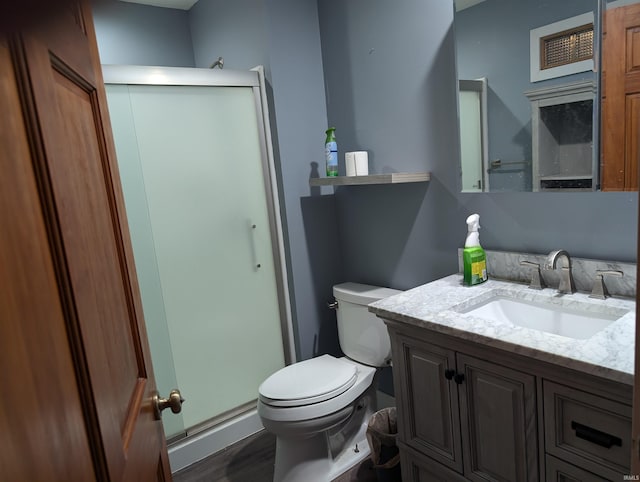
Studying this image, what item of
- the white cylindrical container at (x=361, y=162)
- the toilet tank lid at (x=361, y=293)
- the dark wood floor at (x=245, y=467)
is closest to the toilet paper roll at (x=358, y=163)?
the white cylindrical container at (x=361, y=162)

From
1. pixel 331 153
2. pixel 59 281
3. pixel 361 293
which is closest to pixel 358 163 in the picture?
pixel 331 153

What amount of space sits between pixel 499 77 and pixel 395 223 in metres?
0.81

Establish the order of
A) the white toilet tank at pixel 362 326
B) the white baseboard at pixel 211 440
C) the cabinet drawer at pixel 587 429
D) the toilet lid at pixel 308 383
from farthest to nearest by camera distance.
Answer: the white baseboard at pixel 211 440 → the white toilet tank at pixel 362 326 → the toilet lid at pixel 308 383 → the cabinet drawer at pixel 587 429

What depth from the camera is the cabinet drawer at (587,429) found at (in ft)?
3.20

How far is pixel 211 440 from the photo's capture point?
2.28 meters

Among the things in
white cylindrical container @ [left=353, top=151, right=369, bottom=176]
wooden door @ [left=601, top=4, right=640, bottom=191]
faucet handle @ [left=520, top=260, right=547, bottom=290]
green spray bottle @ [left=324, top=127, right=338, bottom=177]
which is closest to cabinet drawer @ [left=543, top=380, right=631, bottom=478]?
faucet handle @ [left=520, top=260, right=547, bottom=290]

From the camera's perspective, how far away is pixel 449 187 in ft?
6.06

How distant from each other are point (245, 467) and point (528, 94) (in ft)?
6.74

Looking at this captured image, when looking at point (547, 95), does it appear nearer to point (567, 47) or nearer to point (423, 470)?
point (567, 47)

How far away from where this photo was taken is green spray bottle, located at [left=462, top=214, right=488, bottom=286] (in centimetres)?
162

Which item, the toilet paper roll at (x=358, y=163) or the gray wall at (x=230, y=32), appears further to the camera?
the gray wall at (x=230, y=32)

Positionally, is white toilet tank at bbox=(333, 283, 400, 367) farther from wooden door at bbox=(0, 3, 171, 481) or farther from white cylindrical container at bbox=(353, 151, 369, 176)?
wooden door at bbox=(0, 3, 171, 481)

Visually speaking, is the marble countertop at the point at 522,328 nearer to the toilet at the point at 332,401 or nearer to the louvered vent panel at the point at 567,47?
the toilet at the point at 332,401

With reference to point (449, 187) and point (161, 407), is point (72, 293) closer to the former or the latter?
point (161, 407)
